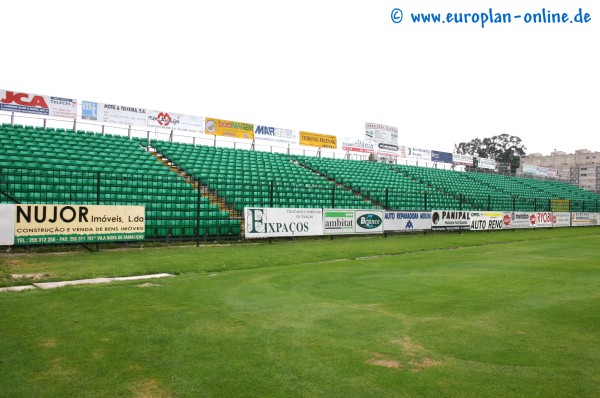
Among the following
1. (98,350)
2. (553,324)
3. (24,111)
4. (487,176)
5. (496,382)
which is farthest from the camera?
(487,176)

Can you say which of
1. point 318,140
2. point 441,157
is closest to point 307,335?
point 318,140

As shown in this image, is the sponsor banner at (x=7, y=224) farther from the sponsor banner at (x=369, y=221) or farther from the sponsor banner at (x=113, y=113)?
the sponsor banner at (x=369, y=221)

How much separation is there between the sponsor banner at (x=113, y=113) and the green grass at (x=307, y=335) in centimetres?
1896

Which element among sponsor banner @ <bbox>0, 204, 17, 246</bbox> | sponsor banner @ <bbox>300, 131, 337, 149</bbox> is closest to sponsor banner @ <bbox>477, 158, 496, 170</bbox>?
sponsor banner @ <bbox>300, 131, 337, 149</bbox>

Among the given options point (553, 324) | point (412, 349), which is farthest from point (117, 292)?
point (553, 324)

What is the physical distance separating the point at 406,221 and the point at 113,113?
20343 millimetres

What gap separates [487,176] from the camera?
54.5 meters

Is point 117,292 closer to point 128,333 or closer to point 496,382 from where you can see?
point 128,333

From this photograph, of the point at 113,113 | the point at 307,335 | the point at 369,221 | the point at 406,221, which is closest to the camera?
the point at 307,335

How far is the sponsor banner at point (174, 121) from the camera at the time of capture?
30.4 m

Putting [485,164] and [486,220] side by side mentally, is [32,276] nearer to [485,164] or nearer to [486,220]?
[486,220]

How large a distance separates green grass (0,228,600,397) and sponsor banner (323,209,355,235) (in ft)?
36.8

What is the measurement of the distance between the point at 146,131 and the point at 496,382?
2949 centimetres

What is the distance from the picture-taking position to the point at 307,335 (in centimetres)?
603
